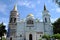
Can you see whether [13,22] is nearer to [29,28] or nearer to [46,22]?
[29,28]

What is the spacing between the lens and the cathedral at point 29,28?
118ft

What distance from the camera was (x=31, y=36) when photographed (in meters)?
35.9

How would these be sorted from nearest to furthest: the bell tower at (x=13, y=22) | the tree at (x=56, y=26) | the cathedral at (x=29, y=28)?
the cathedral at (x=29, y=28) → the bell tower at (x=13, y=22) → the tree at (x=56, y=26)

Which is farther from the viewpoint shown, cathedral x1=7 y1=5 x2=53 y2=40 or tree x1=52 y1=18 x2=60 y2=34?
tree x1=52 y1=18 x2=60 y2=34

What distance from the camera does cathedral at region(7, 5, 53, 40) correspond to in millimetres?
A: 35875

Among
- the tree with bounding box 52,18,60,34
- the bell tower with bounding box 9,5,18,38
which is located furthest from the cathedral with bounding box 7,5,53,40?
the tree with bounding box 52,18,60,34

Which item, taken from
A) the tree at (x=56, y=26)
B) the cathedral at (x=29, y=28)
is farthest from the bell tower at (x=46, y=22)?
the tree at (x=56, y=26)

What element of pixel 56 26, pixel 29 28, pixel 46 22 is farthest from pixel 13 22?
pixel 56 26

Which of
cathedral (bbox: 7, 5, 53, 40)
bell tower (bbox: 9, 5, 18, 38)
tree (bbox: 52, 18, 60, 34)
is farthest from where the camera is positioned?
tree (bbox: 52, 18, 60, 34)

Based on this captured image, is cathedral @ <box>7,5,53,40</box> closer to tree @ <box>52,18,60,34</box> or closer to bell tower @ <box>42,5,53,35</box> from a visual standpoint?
bell tower @ <box>42,5,53,35</box>

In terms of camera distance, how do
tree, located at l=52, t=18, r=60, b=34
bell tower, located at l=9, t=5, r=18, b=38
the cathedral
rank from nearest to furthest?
1. the cathedral
2. bell tower, located at l=9, t=5, r=18, b=38
3. tree, located at l=52, t=18, r=60, b=34

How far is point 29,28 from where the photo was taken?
36.8 meters

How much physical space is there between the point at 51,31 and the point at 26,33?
700 cm

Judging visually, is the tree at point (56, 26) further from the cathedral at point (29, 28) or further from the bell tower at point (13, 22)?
the bell tower at point (13, 22)
